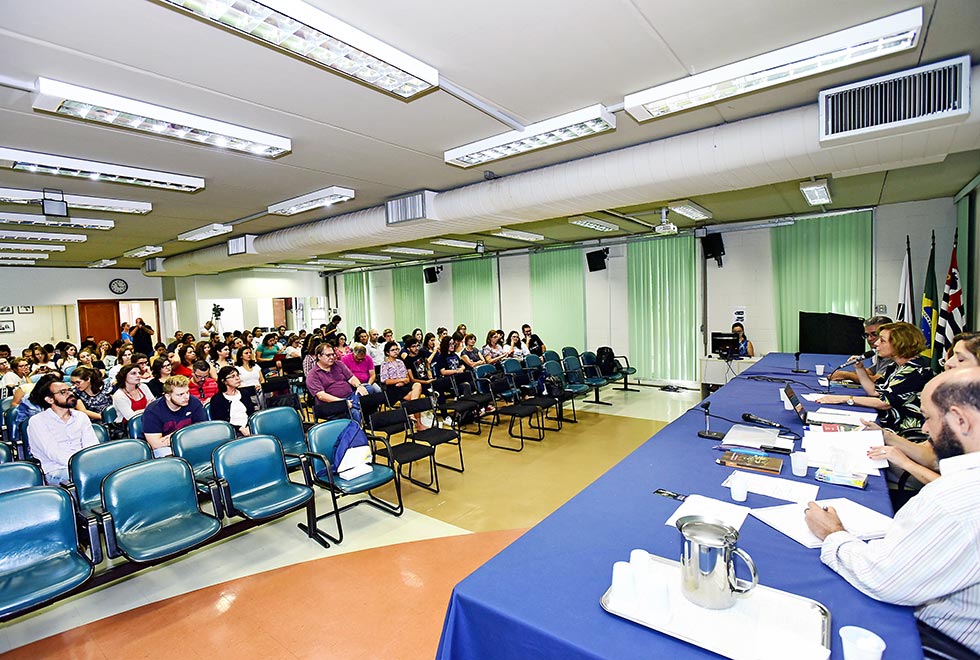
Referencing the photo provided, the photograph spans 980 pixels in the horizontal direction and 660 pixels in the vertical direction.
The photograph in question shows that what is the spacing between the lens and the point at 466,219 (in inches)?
222

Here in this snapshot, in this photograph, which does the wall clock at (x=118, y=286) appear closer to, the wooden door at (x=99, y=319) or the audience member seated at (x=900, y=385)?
the wooden door at (x=99, y=319)

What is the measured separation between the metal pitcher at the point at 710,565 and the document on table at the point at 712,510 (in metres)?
0.50

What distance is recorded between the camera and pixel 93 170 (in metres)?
4.12

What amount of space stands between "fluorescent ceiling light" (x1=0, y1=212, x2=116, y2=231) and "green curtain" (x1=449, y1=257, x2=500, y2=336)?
25.4 ft

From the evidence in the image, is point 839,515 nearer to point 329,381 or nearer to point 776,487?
point 776,487

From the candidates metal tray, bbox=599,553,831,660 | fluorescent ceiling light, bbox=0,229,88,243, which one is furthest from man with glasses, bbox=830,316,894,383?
fluorescent ceiling light, bbox=0,229,88,243

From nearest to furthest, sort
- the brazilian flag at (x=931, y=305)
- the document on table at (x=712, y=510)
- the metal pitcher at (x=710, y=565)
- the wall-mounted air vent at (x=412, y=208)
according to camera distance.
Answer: the metal pitcher at (x=710, y=565)
the document on table at (x=712, y=510)
the wall-mounted air vent at (x=412, y=208)
the brazilian flag at (x=931, y=305)

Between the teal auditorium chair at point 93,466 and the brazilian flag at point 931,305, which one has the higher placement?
the brazilian flag at point 931,305

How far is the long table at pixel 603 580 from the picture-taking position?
133 cm

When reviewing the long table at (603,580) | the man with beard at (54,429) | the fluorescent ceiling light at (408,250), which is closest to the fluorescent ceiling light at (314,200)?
the man with beard at (54,429)

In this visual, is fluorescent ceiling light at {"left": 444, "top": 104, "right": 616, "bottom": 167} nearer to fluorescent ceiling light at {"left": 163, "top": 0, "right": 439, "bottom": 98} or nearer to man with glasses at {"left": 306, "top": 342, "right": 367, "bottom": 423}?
fluorescent ceiling light at {"left": 163, "top": 0, "right": 439, "bottom": 98}

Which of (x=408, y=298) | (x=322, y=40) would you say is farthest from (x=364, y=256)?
(x=322, y=40)

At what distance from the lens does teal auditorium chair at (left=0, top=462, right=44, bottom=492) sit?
10.5 ft

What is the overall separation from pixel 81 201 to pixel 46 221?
1359 mm
